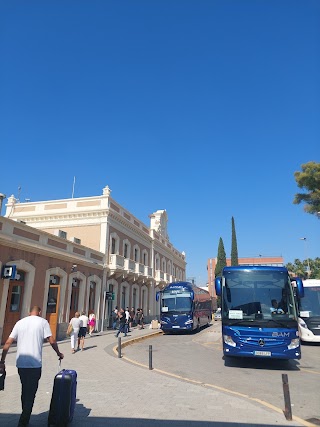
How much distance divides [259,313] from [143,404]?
540cm

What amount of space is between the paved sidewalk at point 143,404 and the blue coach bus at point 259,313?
2761 mm

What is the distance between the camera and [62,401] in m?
5.04

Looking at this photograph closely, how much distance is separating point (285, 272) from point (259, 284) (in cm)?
105

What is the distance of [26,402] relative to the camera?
193 inches

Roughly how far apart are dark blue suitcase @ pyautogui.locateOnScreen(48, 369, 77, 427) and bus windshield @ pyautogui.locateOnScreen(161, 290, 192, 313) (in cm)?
1858

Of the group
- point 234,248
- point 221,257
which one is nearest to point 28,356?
point 234,248

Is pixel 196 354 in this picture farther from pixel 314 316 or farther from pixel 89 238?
pixel 89 238

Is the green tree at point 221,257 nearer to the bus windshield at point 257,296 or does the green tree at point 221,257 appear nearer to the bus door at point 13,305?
the bus door at point 13,305

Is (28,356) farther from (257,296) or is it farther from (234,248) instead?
(234,248)

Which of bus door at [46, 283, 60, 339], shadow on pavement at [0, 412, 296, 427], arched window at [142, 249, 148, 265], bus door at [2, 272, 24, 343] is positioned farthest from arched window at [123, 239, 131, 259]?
shadow on pavement at [0, 412, 296, 427]

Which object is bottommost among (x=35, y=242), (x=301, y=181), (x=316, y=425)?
(x=316, y=425)

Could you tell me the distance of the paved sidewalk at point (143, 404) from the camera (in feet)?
17.6

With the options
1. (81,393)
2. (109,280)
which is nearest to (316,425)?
(81,393)

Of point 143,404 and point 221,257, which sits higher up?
point 221,257
